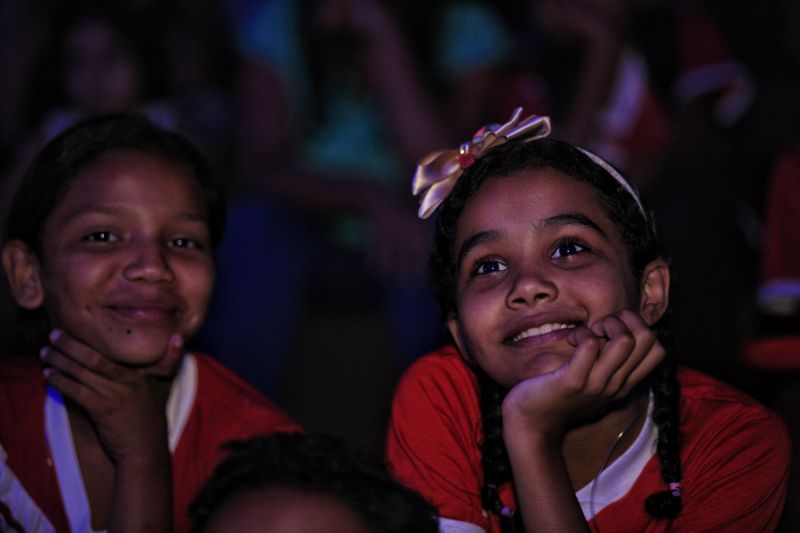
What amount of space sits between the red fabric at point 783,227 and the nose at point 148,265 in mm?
1665

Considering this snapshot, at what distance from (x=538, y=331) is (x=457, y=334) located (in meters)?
0.29

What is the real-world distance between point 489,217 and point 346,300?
1.63 meters

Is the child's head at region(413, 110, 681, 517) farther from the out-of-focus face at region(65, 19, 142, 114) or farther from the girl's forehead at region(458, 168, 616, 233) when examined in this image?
the out-of-focus face at region(65, 19, 142, 114)

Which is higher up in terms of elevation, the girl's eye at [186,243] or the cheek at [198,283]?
the girl's eye at [186,243]

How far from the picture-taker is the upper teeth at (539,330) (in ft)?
6.10

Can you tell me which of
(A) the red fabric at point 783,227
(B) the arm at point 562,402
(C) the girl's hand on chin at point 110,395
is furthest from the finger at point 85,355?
(A) the red fabric at point 783,227

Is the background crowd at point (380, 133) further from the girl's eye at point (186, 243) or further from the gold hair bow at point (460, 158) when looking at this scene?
the gold hair bow at point (460, 158)

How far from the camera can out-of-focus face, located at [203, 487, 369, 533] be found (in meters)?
1.48

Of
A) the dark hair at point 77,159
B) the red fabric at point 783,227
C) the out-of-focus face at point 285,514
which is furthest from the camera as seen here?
the red fabric at point 783,227

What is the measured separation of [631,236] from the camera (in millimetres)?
1995

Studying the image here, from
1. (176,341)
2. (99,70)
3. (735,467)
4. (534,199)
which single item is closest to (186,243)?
(176,341)

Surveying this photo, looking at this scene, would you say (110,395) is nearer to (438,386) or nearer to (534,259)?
(438,386)

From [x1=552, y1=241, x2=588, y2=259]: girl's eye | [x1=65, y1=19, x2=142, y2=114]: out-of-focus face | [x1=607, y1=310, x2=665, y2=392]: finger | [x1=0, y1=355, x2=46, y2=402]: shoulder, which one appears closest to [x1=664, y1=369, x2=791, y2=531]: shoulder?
[x1=607, y1=310, x2=665, y2=392]: finger

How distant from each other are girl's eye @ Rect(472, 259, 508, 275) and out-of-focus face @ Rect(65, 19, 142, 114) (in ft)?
6.81
